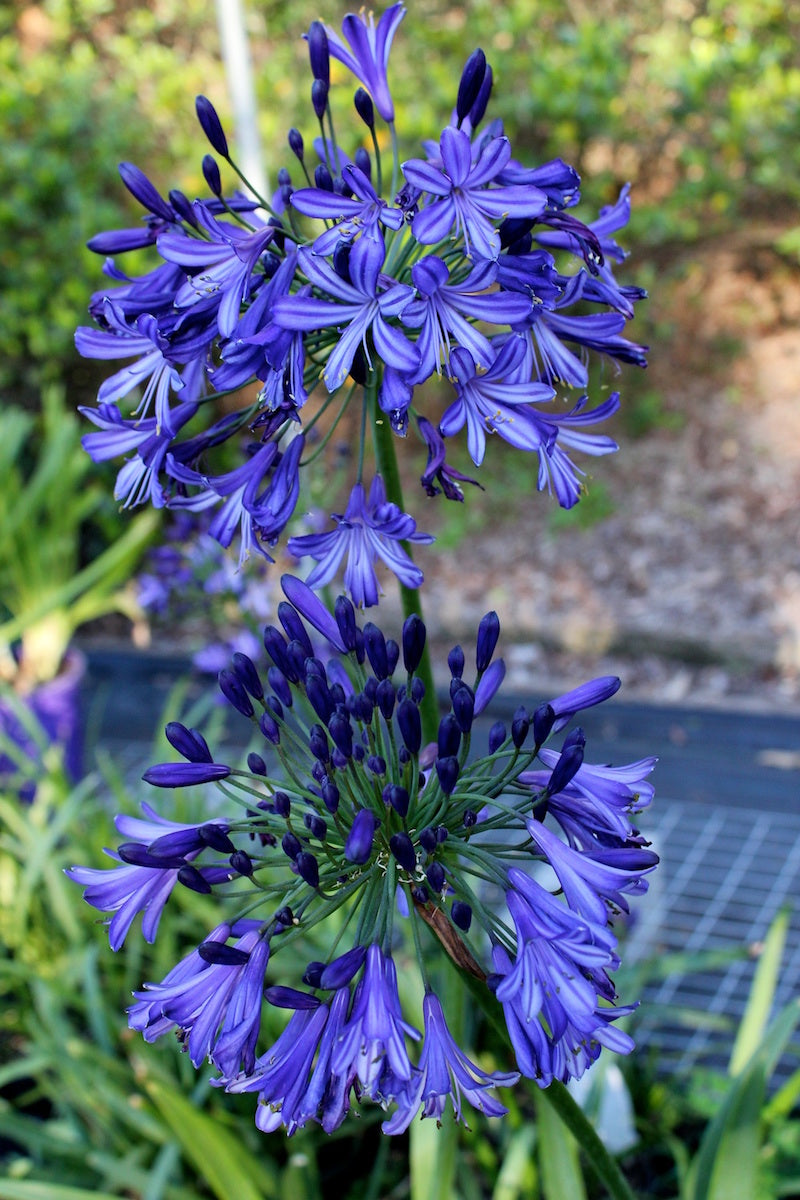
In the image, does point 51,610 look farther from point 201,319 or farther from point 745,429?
point 745,429

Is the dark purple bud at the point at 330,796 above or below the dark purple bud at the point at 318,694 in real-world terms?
below

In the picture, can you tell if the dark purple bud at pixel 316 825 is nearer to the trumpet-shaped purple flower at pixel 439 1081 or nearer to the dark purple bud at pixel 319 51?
the trumpet-shaped purple flower at pixel 439 1081

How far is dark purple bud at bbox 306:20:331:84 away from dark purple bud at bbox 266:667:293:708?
0.66m

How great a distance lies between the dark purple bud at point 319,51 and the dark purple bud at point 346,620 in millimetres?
581

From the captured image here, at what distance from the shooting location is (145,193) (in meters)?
1.16

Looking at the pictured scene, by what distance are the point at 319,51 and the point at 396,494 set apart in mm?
491

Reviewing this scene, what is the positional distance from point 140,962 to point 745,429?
3.76 meters

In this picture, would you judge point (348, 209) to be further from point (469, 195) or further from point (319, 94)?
point (319, 94)

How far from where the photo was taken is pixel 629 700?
4055 mm

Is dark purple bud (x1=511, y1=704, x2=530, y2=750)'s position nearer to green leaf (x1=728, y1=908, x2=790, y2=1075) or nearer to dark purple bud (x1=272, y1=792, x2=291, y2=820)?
dark purple bud (x1=272, y1=792, x2=291, y2=820)

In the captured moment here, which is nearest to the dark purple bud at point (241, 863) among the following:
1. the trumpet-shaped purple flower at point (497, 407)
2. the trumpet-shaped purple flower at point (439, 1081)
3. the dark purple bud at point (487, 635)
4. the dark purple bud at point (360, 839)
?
the dark purple bud at point (360, 839)

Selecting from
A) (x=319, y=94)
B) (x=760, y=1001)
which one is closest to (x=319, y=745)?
(x=319, y=94)

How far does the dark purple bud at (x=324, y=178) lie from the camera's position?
3.75ft

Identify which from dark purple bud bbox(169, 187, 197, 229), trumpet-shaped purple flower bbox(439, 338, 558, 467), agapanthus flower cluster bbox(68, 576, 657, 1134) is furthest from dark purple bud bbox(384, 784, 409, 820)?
dark purple bud bbox(169, 187, 197, 229)
